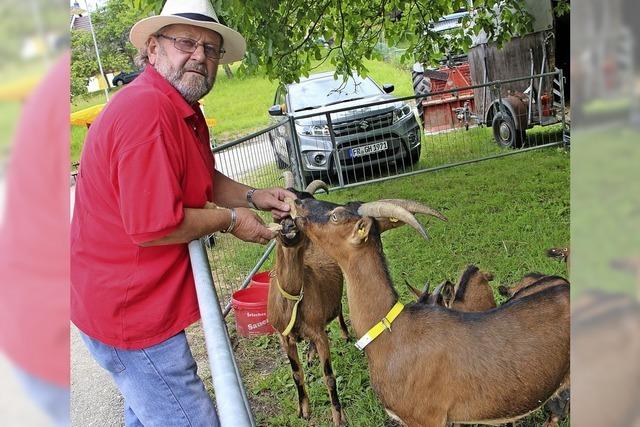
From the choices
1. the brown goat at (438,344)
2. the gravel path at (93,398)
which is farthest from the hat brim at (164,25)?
the gravel path at (93,398)

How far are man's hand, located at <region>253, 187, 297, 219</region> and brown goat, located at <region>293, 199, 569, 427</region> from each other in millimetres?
164

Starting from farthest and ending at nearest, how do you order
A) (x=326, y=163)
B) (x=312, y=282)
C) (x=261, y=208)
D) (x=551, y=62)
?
1. (x=551, y=62)
2. (x=326, y=163)
3. (x=312, y=282)
4. (x=261, y=208)

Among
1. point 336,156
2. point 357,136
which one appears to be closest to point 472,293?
point 336,156

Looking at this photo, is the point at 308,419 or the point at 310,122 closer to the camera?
the point at 308,419

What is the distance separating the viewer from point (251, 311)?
216 inches

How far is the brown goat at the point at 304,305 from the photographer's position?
4.12m

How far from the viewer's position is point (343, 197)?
395 inches

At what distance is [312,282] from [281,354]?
138 cm

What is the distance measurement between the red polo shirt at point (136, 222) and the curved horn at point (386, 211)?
88cm
